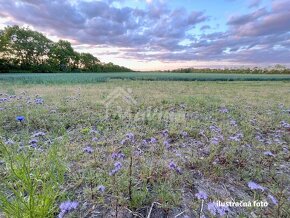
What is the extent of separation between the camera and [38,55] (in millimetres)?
45156

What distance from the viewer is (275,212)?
1.47 m

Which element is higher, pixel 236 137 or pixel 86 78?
pixel 236 137

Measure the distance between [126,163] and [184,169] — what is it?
674 mm

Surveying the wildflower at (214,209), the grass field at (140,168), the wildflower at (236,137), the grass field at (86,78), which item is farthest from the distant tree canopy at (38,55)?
the wildflower at (214,209)

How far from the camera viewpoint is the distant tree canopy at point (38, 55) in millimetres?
37531

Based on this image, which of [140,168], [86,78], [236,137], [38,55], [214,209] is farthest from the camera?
[38,55]

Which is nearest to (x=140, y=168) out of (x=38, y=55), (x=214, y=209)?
(x=214, y=209)

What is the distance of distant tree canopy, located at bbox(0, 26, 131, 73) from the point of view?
37531 millimetres

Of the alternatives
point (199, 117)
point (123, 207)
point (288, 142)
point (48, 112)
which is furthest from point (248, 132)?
point (48, 112)

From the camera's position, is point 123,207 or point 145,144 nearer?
point 123,207

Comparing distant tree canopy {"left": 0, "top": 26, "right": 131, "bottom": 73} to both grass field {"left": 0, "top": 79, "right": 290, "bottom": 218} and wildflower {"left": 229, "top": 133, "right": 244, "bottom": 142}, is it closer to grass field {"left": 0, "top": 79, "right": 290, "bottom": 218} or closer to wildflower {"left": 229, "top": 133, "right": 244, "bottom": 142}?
grass field {"left": 0, "top": 79, "right": 290, "bottom": 218}

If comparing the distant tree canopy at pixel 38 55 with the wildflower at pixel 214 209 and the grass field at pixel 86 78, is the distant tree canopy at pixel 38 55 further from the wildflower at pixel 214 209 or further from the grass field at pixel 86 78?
the wildflower at pixel 214 209

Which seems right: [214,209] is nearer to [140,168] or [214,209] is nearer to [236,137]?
[140,168]

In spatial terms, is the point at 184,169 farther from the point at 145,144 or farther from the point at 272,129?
the point at 272,129
